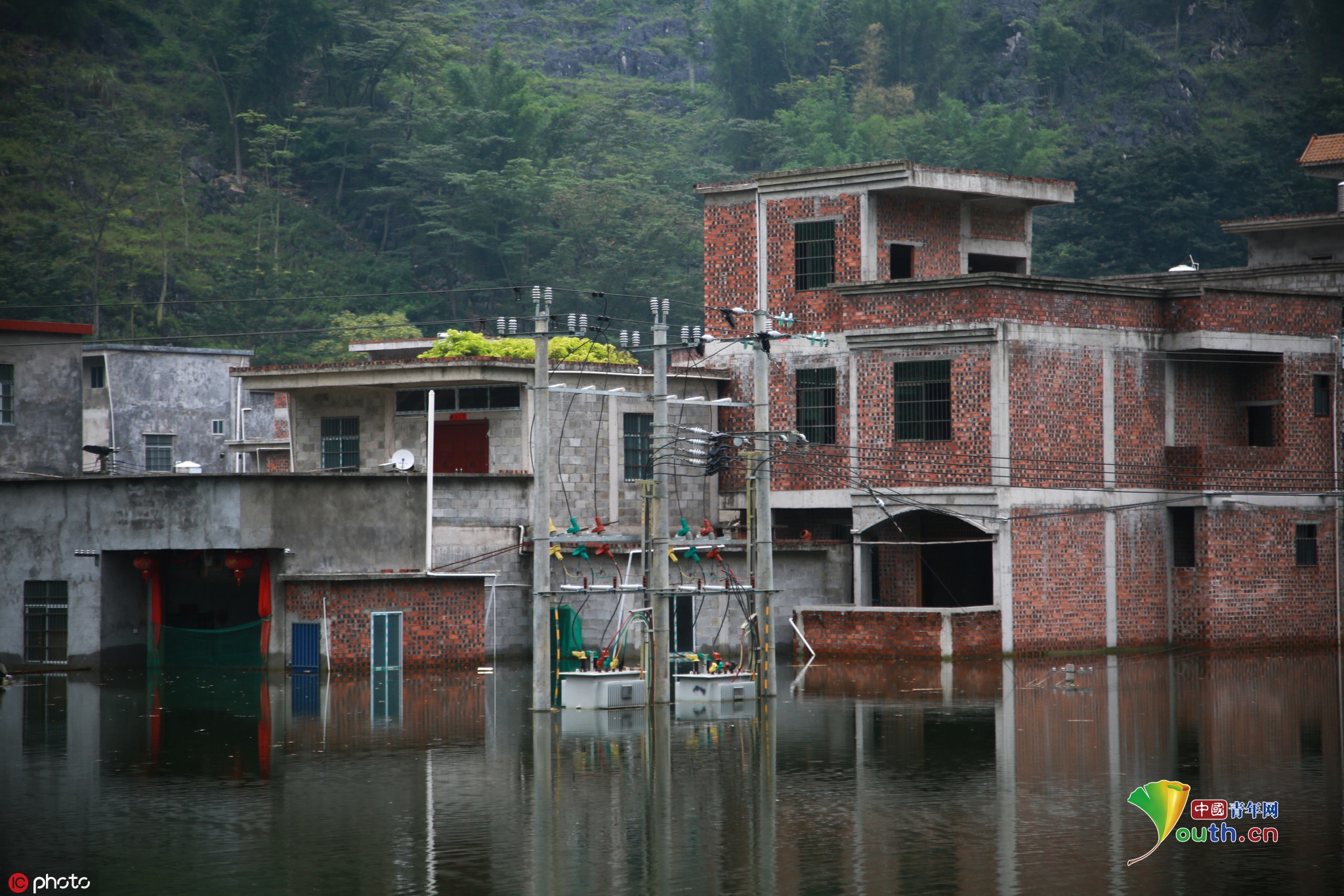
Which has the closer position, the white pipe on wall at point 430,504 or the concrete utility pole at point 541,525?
the concrete utility pole at point 541,525

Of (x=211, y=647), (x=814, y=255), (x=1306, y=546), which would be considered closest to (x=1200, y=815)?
(x=211, y=647)

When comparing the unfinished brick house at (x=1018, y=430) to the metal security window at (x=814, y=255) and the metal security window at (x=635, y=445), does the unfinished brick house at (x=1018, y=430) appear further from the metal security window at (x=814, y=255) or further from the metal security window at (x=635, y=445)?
the metal security window at (x=635, y=445)

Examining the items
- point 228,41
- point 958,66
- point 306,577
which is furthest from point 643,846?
point 958,66

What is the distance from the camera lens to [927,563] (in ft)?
166

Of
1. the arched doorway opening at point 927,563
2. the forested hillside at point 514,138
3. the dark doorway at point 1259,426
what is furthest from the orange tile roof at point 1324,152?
the forested hillside at point 514,138

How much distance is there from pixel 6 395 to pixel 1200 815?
3769 cm

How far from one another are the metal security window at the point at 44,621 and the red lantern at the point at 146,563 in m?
2.12

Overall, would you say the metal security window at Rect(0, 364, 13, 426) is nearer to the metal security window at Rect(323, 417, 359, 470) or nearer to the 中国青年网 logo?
the metal security window at Rect(323, 417, 359, 470)

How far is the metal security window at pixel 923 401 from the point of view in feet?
153

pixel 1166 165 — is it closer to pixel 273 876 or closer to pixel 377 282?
pixel 377 282

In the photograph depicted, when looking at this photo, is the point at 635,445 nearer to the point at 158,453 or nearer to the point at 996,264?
the point at 996,264

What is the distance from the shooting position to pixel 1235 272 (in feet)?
190

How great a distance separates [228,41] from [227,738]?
81739 millimetres
